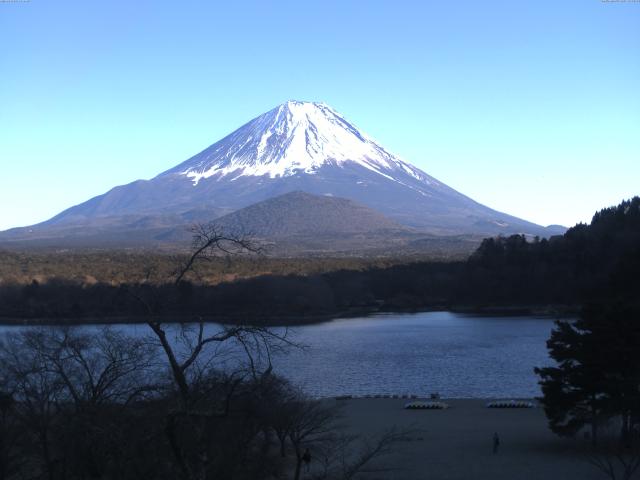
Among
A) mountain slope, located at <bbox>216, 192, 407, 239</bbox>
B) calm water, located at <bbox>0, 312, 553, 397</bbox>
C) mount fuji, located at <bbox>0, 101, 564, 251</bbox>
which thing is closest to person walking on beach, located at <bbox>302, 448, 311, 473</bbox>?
calm water, located at <bbox>0, 312, 553, 397</bbox>

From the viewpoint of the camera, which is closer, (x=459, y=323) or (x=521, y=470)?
→ (x=521, y=470)

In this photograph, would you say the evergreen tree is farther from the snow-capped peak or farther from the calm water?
the snow-capped peak

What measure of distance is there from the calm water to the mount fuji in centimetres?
9697

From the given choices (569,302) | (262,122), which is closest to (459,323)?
(569,302)

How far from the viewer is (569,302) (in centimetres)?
4391

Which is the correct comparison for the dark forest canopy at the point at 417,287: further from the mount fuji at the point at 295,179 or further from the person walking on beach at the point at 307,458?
the mount fuji at the point at 295,179

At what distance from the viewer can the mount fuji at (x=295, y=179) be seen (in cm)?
13950

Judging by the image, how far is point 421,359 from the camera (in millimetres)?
26859

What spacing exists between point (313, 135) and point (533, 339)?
12560 centimetres

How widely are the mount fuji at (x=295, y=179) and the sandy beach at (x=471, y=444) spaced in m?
115

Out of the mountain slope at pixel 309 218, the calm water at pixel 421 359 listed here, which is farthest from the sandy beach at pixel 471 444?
the mountain slope at pixel 309 218

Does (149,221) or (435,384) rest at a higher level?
(149,221)

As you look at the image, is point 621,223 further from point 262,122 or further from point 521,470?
point 262,122

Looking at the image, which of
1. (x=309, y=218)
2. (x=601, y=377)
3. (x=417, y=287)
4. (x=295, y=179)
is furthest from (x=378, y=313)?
(x=295, y=179)
